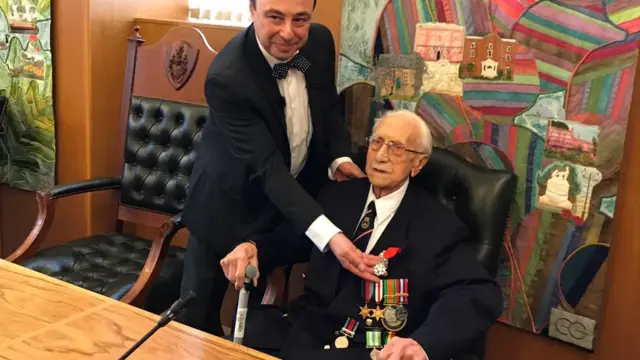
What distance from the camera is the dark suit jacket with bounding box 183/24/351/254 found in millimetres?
1776

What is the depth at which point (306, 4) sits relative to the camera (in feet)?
5.62

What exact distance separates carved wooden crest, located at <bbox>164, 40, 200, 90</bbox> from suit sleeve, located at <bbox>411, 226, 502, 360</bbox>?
1.40 metres

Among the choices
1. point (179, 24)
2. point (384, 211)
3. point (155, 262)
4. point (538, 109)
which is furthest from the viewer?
point (179, 24)

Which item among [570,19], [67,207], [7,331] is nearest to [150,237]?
[67,207]

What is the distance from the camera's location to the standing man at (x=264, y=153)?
1732 mm

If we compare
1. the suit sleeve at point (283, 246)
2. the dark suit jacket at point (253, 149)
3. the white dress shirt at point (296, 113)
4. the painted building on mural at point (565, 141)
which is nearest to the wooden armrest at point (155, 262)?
the dark suit jacket at point (253, 149)

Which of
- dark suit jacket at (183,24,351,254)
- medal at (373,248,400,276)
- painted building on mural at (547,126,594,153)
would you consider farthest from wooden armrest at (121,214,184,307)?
painted building on mural at (547,126,594,153)

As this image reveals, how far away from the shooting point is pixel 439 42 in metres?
2.06

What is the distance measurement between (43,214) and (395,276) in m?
1.48

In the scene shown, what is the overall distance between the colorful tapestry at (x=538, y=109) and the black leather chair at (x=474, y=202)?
13 centimetres

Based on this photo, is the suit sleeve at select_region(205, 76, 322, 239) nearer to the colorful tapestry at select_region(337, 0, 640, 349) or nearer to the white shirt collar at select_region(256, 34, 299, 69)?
the white shirt collar at select_region(256, 34, 299, 69)

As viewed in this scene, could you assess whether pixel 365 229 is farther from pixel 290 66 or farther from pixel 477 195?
pixel 290 66

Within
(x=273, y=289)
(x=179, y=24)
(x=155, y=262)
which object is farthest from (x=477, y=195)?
(x=179, y=24)

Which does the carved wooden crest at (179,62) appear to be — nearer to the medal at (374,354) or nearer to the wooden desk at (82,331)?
the wooden desk at (82,331)
